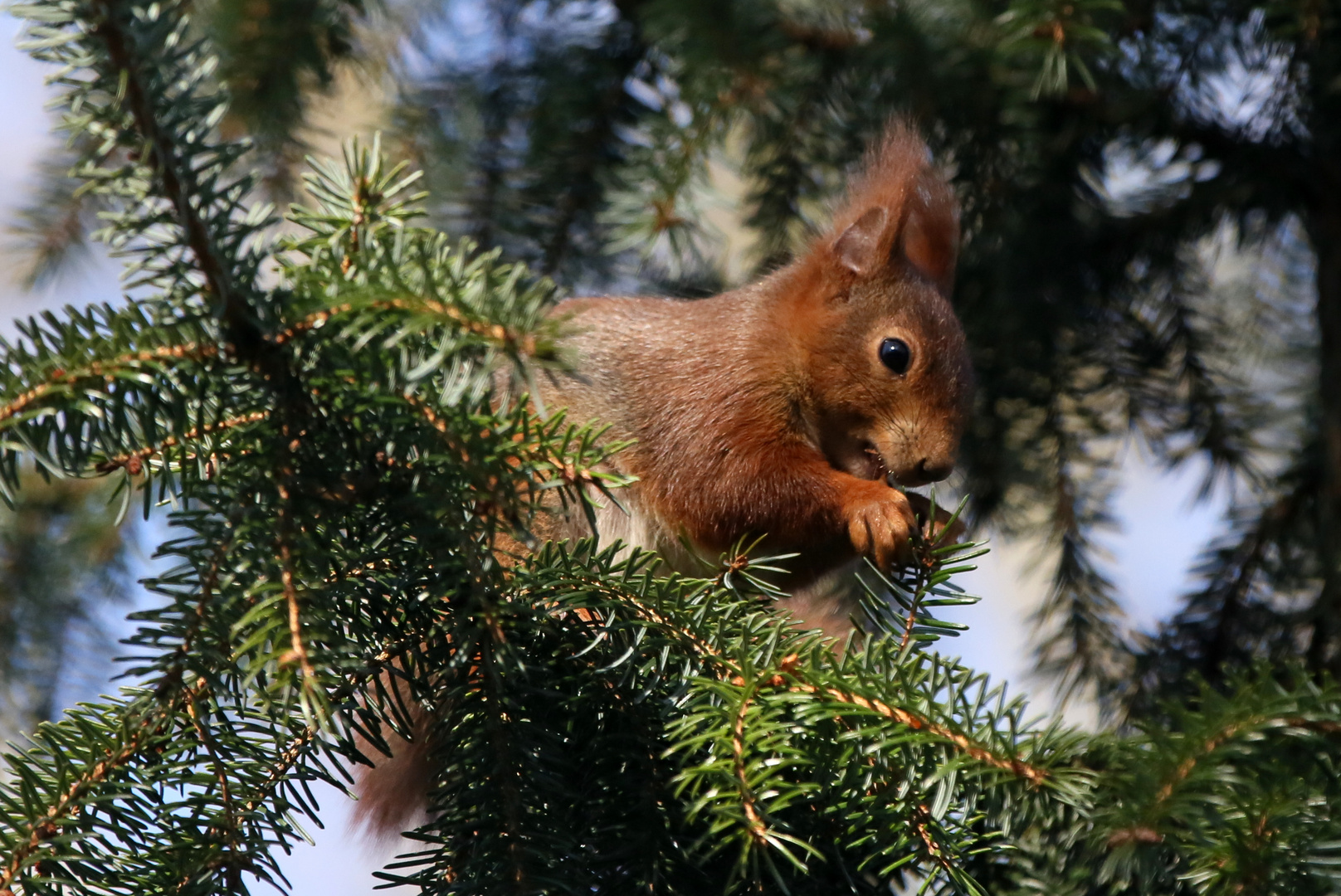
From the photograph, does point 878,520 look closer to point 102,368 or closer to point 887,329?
point 887,329

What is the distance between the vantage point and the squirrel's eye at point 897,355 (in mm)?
1549

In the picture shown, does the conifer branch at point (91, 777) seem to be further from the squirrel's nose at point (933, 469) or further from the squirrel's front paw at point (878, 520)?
the squirrel's nose at point (933, 469)

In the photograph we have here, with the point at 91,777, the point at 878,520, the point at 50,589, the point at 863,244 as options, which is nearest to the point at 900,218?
the point at 863,244

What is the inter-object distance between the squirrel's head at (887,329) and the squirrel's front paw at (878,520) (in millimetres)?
128

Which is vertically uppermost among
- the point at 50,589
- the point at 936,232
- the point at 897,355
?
the point at 50,589

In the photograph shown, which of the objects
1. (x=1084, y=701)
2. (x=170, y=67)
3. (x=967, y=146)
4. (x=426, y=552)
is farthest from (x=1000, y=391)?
(x=170, y=67)

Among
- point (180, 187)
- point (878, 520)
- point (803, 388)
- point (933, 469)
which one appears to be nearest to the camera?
point (180, 187)

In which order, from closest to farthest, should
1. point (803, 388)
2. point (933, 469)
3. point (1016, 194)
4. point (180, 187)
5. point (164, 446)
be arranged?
point (180, 187) → point (164, 446) → point (933, 469) → point (803, 388) → point (1016, 194)

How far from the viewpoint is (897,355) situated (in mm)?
1550

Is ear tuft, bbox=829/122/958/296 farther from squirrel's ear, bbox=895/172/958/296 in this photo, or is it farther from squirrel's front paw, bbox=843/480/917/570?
squirrel's front paw, bbox=843/480/917/570

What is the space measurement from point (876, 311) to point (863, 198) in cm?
21

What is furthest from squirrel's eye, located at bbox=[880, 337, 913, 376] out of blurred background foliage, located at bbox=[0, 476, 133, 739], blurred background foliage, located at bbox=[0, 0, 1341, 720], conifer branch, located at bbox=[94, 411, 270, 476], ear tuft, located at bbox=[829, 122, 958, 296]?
blurred background foliage, located at bbox=[0, 476, 133, 739]

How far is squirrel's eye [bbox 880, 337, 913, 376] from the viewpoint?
1.55 metres

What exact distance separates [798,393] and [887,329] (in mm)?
153
